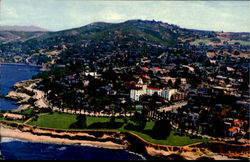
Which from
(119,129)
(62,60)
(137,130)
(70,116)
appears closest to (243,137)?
(137,130)

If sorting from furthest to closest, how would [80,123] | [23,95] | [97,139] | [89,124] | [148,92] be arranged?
1. [23,95]
2. [148,92]
3. [89,124]
4. [80,123]
5. [97,139]

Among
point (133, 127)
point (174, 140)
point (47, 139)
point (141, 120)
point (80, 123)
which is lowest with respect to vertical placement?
point (47, 139)

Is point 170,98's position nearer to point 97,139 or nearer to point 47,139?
point 97,139

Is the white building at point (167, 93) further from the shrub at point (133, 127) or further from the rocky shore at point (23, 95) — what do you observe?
the rocky shore at point (23, 95)

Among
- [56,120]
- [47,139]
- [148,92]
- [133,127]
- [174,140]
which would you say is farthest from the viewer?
[148,92]

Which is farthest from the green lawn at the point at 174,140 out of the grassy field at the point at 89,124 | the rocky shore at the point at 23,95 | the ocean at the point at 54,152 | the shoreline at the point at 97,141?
the rocky shore at the point at 23,95

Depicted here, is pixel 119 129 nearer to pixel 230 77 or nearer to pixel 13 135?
pixel 13 135

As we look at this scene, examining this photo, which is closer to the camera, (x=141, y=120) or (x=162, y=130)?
(x=162, y=130)

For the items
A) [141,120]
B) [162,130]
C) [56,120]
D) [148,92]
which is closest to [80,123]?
[56,120]

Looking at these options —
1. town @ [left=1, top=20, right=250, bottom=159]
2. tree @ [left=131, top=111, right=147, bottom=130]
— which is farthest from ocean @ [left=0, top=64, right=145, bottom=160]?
town @ [left=1, top=20, right=250, bottom=159]
